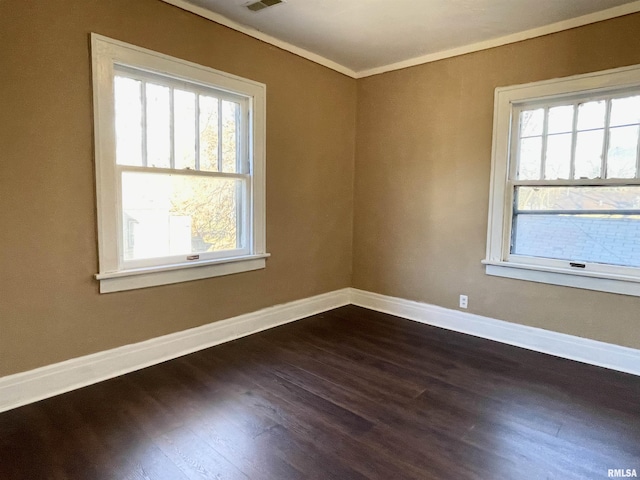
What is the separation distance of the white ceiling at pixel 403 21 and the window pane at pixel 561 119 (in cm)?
60

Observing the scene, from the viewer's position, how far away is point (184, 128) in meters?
2.94

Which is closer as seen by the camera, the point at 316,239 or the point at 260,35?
the point at 260,35

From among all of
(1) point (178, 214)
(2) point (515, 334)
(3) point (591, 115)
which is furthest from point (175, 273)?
(3) point (591, 115)

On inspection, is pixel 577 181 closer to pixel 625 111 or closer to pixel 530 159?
pixel 530 159

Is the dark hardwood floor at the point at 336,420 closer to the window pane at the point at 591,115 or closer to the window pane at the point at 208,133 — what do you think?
the window pane at the point at 208,133

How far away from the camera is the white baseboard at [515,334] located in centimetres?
288

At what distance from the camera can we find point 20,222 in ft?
7.29

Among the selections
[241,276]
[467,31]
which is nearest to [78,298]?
[241,276]

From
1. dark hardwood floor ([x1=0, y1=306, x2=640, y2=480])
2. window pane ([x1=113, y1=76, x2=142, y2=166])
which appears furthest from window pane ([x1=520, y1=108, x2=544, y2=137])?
window pane ([x1=113, y1=76, x2=142, y2=166])

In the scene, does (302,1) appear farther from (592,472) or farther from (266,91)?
(592,472)

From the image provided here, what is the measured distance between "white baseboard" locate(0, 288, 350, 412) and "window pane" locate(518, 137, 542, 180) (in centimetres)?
239

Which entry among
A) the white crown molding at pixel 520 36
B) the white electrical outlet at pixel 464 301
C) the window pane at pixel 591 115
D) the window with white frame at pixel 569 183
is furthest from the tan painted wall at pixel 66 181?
the window pane at pixel 591 115

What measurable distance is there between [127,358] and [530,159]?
11.5 ft

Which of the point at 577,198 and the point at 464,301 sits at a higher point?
the point at 577,198
